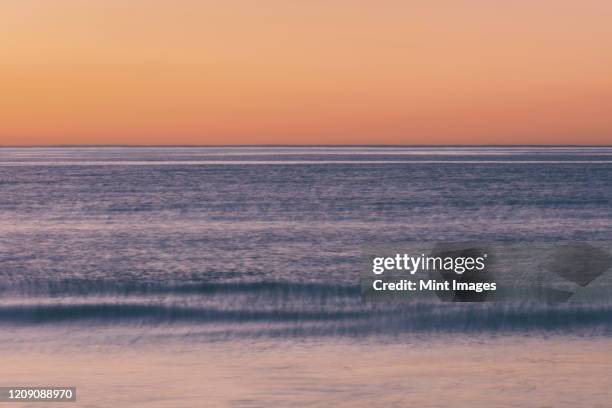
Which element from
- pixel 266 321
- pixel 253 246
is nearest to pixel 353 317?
pixel 266 321

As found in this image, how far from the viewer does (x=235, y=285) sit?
23641mm

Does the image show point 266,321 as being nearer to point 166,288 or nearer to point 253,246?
point 166,288

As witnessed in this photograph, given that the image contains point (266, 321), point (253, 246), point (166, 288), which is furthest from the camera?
point (253, 246)

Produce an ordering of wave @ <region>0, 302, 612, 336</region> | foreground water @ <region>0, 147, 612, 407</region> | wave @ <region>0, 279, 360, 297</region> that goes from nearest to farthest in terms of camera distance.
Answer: foreground water @ <region>0, 147, 612, 407</region>
wave @ <region>0, 302, 612, 336</region>
wave @ <region>0, 279, 360, 297</region>

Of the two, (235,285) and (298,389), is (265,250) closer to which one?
(235,285)

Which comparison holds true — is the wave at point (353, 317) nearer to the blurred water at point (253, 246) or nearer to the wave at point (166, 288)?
the blurred water at point (253, 246)

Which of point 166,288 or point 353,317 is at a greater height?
point 353,317

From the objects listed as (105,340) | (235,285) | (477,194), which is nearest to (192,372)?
(105,340)

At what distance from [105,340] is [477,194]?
158 ft

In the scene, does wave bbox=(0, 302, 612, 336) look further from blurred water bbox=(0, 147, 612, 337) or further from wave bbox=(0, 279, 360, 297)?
wave bbox=(0, 279, 360, 297)

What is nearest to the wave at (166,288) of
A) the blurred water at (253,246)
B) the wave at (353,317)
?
the blurred water at (253,246)

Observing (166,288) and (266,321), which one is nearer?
(266,321)

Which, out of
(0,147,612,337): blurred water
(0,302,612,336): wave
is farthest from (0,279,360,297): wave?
(0,302,612,336): wave

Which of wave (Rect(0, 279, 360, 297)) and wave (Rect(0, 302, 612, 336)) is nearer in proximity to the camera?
wave (Rect(0, 302, 612, 336))
